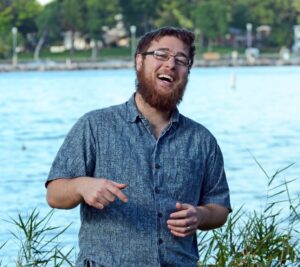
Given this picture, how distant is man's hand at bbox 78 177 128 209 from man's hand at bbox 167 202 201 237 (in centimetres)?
19

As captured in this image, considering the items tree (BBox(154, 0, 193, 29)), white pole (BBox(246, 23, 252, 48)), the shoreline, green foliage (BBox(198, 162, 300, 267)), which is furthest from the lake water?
tree (BBox(154, 0, 193, 29))

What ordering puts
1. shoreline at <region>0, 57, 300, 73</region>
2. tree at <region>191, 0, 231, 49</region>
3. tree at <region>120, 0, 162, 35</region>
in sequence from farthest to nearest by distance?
tree at <region>120, 0, 162, 35</region> → tree at <region>191, 0, 231, 49</region> → shoreline at <region>0, 57, 300, 73</region>

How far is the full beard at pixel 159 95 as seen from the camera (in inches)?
175

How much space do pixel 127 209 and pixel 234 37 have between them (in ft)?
424

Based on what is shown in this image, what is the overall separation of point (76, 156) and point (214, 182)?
1.76 ft

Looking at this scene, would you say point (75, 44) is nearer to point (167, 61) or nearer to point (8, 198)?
point (8, 198)

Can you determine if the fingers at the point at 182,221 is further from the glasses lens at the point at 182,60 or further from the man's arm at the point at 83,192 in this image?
the glasses lens at the point at 182,60

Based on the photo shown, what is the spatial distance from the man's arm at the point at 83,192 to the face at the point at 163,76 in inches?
15.9

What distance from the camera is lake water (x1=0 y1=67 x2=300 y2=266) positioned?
18.9 m

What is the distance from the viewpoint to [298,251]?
25.1 feet

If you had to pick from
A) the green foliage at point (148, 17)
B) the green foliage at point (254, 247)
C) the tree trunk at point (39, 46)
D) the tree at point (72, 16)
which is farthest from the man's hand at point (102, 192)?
the tree at point (72, 16)

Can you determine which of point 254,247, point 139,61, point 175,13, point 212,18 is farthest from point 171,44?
point 175,13

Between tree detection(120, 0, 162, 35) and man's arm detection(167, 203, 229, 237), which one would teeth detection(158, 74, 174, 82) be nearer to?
man's arm detection(167, 203, 229, 237)

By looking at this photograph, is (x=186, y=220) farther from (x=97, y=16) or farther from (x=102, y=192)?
(x=97, y=16)
